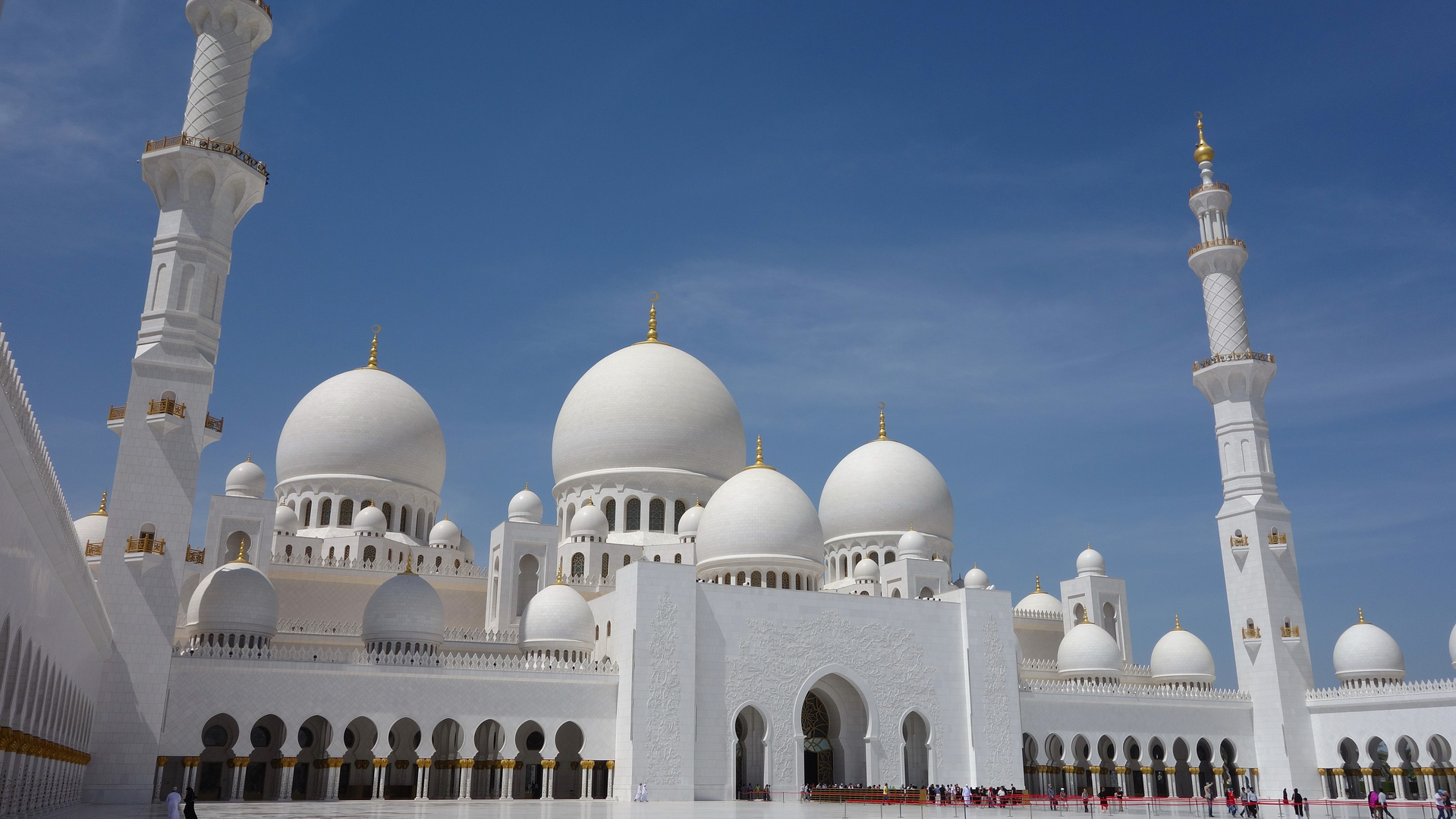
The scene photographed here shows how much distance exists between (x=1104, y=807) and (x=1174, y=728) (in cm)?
765

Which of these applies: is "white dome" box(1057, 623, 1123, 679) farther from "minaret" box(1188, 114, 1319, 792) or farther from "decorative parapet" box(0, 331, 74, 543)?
"decorative parapet" box(0, 331, 74, 543)

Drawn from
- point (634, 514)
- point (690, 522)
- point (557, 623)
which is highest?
point (634, 514)

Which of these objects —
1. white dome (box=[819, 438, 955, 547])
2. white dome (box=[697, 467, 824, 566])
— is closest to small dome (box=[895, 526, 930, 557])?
white dome (box=[819, 438, 955, 547])

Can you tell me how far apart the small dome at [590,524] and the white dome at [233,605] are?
8244 millimetres

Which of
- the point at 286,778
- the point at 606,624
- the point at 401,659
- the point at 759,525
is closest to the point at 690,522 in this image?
the point at 759,525

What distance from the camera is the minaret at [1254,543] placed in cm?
2636

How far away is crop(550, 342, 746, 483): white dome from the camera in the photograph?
29.5 m

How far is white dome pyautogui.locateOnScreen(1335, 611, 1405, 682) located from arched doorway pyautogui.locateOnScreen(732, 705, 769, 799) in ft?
49.2

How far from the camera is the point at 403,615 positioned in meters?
21.5

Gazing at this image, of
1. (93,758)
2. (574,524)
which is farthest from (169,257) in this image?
(574,524)

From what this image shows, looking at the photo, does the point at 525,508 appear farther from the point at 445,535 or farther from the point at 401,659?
the point at 401,659

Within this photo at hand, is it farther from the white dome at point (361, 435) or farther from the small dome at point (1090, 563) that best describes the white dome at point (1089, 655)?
the white dome at point (361, 435)

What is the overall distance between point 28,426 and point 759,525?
17.8 metres

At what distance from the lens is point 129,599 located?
17.6 m
